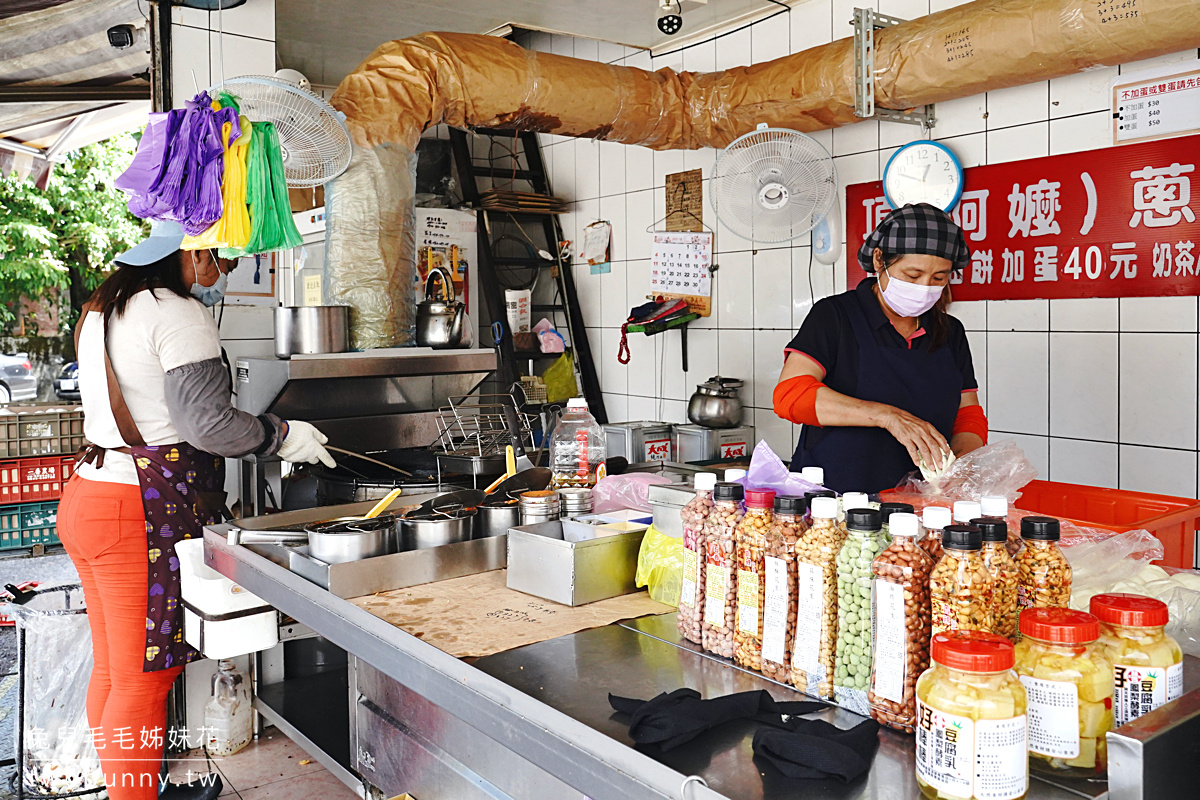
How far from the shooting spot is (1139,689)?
3.42 feet

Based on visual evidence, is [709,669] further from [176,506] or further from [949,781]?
[176,506]

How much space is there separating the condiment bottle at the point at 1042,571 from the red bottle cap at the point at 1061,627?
108mm

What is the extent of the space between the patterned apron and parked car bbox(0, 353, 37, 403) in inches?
176

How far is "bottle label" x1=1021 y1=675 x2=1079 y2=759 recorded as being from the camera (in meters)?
1.00

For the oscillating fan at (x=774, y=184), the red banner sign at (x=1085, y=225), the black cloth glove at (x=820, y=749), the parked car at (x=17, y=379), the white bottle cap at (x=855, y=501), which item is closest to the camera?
the black cloth glove at (x=820, y=749)

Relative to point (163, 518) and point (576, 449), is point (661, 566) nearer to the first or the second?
point (576, 449)

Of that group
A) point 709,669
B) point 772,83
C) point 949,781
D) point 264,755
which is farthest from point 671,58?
point 949,781

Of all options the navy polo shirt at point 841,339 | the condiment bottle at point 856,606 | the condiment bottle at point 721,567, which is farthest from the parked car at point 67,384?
the condiment bottle at point 856,606

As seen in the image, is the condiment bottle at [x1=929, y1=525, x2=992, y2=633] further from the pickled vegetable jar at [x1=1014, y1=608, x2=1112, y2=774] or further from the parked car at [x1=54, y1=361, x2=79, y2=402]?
the parked car at [x1=54, y1=361, x2=79, y2=402]

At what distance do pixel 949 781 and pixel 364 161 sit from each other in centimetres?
293

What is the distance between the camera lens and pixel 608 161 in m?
5.18

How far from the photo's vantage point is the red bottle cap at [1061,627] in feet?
3.26

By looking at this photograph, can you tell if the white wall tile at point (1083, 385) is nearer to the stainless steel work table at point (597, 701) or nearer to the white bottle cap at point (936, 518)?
the stainless steel work table at point (597, 701)

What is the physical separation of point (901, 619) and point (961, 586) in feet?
0.26
